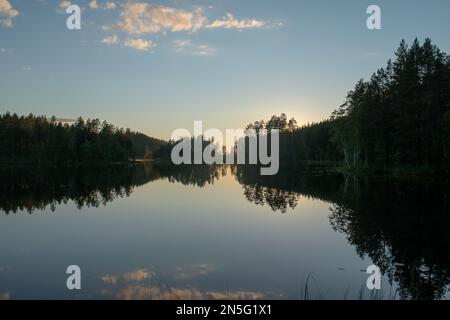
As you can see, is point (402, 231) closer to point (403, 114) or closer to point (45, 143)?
point (403, 114)

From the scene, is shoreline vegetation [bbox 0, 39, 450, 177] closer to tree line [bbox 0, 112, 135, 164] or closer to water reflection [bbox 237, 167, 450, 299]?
water reflection [bbox 237, 167, 450, 299]

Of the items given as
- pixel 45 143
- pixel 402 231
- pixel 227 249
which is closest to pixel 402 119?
pixel 402 231

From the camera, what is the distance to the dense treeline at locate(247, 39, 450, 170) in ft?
153

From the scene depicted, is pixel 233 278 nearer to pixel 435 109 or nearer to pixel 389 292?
pixel 389 292

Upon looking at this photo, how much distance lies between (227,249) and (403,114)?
4537cm

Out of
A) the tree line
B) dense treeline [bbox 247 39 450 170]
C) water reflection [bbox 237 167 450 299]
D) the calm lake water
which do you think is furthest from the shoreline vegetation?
the tree line

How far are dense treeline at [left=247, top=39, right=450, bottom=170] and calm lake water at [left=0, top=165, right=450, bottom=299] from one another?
24.1 metres

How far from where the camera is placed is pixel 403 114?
50.7 meters

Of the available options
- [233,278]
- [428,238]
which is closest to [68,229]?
[233,278]

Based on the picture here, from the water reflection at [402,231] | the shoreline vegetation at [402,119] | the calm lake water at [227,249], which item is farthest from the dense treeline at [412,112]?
the calm lake water at [227,249]

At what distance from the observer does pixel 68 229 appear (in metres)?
18.5

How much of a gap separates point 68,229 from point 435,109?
46.7 meters

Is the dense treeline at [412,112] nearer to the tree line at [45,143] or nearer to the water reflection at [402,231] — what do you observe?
the water reflection at [402,231]

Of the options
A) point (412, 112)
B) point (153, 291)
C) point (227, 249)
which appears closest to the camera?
point (153, 291)
